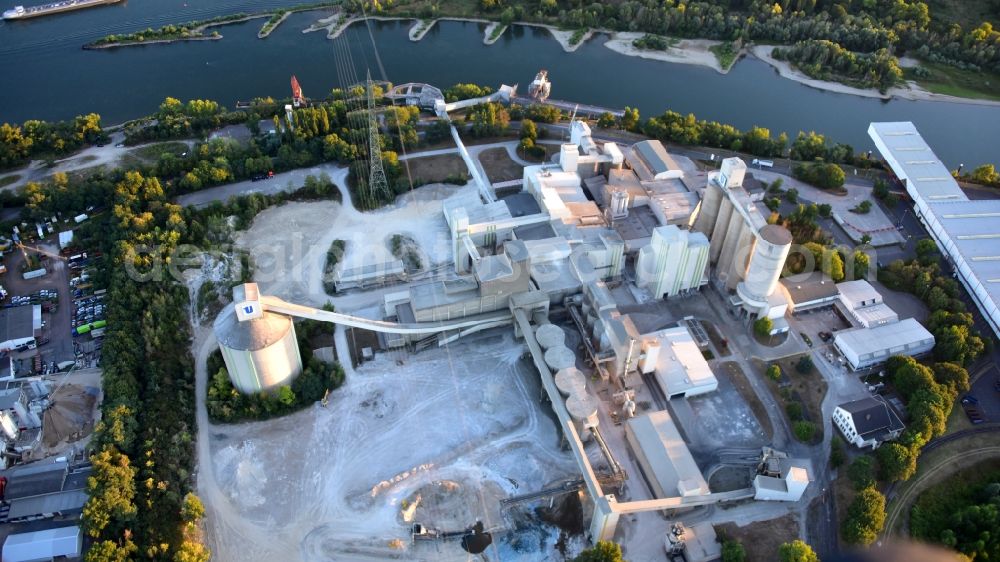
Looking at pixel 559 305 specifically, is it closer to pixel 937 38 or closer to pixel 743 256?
pixel 743 256

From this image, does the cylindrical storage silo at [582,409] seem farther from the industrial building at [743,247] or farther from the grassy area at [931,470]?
the grassy area at [931,470]

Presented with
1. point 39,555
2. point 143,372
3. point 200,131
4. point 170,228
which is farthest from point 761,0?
point 39,555

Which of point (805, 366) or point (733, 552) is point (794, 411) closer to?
point (805, 366)

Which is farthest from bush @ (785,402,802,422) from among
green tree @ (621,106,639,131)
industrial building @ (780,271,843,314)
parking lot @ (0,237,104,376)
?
parking lot @ (0,237,104,376)

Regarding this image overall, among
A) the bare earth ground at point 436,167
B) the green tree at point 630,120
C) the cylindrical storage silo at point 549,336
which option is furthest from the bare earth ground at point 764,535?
the green tree at point 630,120

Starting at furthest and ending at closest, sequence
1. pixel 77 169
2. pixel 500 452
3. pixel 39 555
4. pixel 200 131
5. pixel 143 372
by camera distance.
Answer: pixel 200 131 → pixel 77 169 → pixel 143 372 → pixel 500 452 → pixel 39 555
